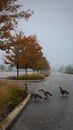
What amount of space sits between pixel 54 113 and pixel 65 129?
305cm

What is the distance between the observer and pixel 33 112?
1140cm

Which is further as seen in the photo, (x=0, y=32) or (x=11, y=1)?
(x=0, y=32)

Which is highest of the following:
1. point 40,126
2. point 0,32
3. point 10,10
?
point 10,10

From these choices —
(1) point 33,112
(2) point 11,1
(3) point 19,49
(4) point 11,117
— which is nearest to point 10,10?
(2) point 11,1

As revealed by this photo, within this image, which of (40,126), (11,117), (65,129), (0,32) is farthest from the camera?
(0,32)

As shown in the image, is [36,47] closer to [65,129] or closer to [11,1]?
[11,1]

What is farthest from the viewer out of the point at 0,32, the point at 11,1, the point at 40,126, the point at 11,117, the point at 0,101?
the point at 0,32

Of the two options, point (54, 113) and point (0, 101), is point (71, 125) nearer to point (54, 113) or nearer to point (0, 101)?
point (54, 113)

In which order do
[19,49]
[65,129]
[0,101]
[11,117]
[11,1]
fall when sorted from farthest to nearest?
1. [19,49]
2. [11,1]
3. [0,101]
4. [11,117]
5. [65,129]

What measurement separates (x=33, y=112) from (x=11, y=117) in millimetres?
2316

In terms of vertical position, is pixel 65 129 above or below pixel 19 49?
below

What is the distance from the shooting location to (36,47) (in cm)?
5000

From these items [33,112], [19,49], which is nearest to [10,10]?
[33,112]

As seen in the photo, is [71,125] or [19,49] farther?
[19,49]
